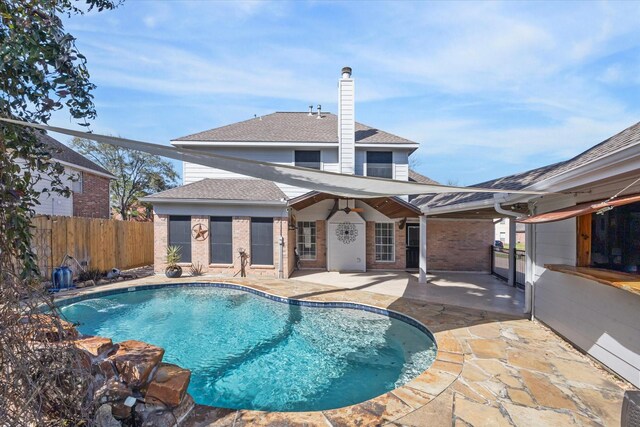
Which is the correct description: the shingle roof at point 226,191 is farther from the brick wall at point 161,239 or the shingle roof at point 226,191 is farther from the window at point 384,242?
the window at point 384,242

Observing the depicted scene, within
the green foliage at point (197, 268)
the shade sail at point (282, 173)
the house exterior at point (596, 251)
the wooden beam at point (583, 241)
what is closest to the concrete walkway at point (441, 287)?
the house exterior at point (596, 251)

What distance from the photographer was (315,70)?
38.8 feet

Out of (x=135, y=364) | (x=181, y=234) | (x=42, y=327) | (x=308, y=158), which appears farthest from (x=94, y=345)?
(x=308, y=158)

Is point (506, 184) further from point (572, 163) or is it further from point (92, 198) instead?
point (92, 198)

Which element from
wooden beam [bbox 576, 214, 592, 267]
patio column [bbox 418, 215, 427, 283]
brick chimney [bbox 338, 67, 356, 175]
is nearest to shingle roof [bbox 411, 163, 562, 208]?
patio column [bbox 418, 215, 427, 283]

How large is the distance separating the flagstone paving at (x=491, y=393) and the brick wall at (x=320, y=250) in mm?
7832

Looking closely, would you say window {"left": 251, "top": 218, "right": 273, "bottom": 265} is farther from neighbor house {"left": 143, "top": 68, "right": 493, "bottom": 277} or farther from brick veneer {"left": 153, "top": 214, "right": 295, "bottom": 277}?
brick veneer {"left": 153, "top": 214, "right": 295, "bottom": 277}

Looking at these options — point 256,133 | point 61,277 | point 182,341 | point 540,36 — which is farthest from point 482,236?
point 61,277

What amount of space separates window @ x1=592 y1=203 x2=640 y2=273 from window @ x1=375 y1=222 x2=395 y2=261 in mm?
8343

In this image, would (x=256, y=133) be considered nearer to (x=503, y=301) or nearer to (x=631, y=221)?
(x=503, y=301)

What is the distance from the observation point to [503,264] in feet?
43.9

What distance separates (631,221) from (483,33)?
6010mm

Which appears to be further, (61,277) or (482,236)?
(482,236)

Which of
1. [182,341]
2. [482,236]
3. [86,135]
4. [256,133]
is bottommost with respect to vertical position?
[182,341]
